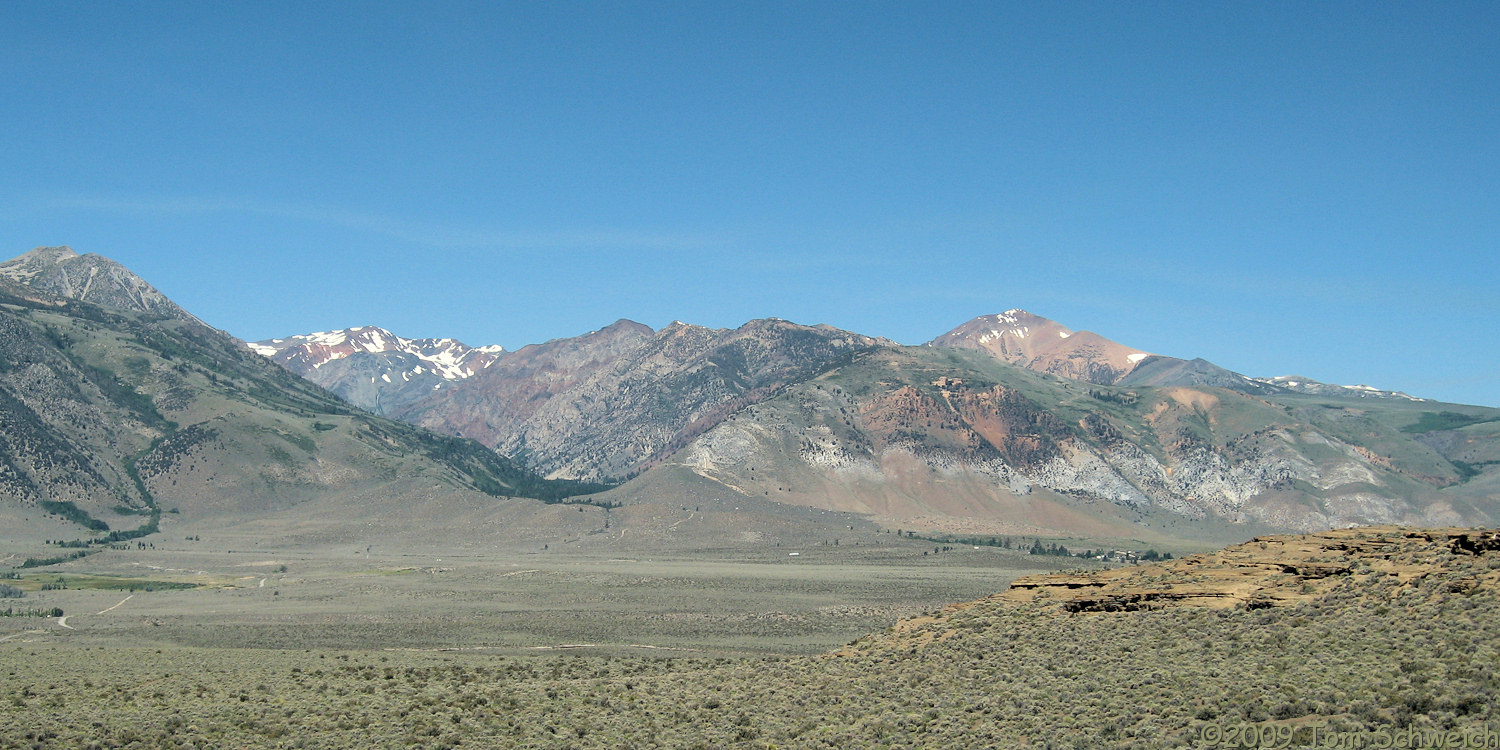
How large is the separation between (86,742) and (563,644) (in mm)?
46740

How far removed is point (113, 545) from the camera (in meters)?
200

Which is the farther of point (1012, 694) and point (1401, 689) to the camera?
point (1012, 694)

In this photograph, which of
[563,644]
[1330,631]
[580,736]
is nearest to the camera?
[1330,631]

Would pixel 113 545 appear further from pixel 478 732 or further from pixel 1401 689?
pixel 1401 689

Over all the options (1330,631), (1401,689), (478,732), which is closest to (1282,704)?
(1401,689)

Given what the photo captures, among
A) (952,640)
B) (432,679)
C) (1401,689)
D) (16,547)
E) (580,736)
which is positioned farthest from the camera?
(16,547)

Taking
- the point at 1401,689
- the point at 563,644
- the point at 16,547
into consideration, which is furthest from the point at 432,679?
the point at 16,547

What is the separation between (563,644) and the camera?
3233 inches

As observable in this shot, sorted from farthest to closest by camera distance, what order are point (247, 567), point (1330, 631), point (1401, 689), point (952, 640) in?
point (247, 567) < point (952, 640) < point (1330, 631) < point (1401, 689)

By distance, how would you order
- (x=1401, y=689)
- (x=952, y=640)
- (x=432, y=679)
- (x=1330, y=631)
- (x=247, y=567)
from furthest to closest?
1. (x=247, y=567)
2. (x=432, y=679)
3. (x=952, y=640)
4. (x=1330, y=631)
5. (x=1401, y=689)

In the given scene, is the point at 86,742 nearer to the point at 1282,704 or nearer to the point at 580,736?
the point at 580,736

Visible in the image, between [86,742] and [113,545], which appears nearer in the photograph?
[86,742]

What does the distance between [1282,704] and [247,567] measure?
162 meters

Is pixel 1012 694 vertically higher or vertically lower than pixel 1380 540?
lower
